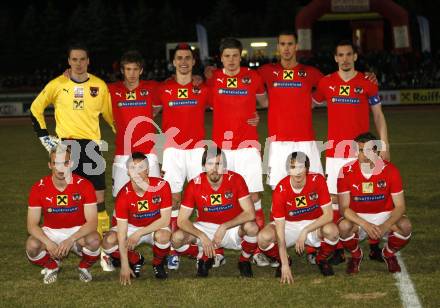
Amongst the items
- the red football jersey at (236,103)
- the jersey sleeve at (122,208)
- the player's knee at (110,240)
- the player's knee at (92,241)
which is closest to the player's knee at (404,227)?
the red football jersey at (236,103)

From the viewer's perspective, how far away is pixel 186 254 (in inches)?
310

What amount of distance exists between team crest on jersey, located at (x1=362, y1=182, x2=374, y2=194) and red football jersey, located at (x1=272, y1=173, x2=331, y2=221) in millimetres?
462

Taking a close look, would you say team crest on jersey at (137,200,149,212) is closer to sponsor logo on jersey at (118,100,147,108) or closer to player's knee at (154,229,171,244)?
player's knee at (154,229,171,244)

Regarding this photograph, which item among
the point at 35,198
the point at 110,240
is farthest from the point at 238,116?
the point at 35,198

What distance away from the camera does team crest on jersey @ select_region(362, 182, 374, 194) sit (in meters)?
7.79

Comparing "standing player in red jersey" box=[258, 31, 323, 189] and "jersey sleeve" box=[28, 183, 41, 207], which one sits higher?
"standing player in red jersey" box=[258, 31, 323, 189]

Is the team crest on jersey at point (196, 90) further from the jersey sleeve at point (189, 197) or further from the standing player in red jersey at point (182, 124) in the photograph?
the jersey sleeve at point (189, 197)

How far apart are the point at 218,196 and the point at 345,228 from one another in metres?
1.29

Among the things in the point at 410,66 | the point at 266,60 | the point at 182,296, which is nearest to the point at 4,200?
the point at 182,296

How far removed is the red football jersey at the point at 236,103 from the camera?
8.38 metres

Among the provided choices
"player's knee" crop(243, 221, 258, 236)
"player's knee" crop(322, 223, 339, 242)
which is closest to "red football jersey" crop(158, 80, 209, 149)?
"player's knee" crop(243, 221, 258, 236)

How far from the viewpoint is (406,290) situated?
6863mm

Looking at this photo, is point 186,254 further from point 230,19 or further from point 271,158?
point 230,19

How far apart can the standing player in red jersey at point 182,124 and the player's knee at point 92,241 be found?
1.20 meters
